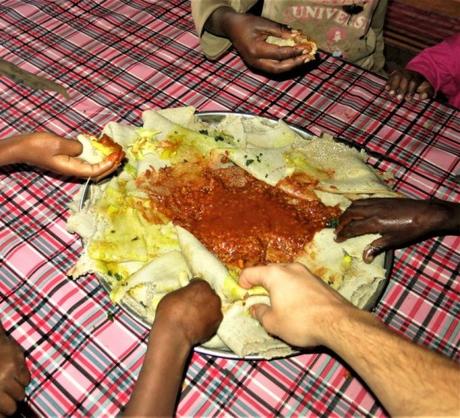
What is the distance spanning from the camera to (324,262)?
1650mm

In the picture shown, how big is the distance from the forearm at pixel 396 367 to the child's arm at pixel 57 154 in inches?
36.6

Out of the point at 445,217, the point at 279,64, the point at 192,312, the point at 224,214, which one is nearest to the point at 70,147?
the point at 224,214

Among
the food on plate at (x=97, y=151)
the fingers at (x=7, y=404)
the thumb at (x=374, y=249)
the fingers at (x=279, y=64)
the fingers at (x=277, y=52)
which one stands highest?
the fingers at (x=277, y=52)

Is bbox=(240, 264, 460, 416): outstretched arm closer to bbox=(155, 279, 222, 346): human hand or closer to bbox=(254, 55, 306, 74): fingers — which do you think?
bbox=(155, 279, 222, 346): human hand

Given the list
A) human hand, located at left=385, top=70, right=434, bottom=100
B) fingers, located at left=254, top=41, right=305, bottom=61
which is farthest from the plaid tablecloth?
fingers, located at left=254, top=41, right=305, bottom=61

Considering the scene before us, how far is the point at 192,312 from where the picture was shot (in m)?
1.37

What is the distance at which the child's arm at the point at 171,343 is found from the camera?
4.15ft

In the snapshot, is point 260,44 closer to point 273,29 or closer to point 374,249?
point 273,29

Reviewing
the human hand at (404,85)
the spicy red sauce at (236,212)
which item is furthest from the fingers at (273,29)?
the spicy red sauce at (236,212)

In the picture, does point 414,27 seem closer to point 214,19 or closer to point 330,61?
point 330,61

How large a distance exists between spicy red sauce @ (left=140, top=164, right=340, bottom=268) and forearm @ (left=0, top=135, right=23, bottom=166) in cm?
46

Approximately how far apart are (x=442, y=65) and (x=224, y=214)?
1.68m

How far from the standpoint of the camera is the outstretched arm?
1.04 metres

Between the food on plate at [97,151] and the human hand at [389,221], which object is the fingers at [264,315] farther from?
the food on plate at [97,151]
